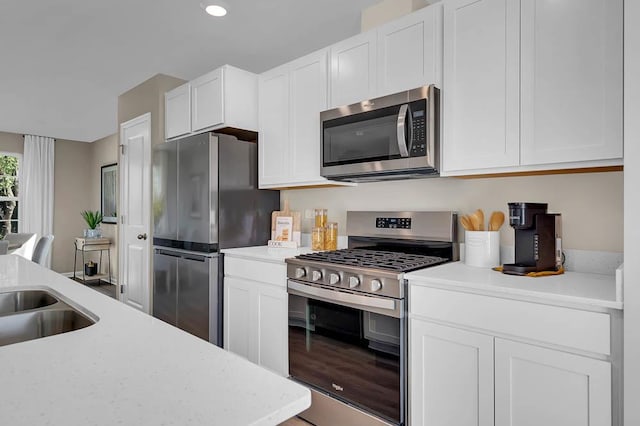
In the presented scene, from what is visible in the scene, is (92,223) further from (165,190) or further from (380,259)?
(380,259)

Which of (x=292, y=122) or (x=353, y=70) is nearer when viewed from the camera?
(x=353, y=70)

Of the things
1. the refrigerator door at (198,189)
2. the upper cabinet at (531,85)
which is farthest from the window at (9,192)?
the upper cabinet at (531,85)

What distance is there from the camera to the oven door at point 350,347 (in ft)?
5.79

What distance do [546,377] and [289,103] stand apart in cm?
214

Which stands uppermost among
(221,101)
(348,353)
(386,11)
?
(386,11)

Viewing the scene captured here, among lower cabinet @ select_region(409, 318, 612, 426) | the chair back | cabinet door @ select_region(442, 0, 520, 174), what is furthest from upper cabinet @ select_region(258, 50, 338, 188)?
the chair back

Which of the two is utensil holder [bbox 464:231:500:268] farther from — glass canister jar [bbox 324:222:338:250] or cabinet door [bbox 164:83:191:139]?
cabinet door [bbox 164:83:191:139]

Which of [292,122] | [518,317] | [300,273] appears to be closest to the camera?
[518,317]

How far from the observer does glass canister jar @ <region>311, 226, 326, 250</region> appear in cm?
274

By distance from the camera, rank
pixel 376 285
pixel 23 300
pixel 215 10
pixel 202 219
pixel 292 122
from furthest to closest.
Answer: pixel 202 219 < pixel 292 122 < pixel 215 10 < pixel 376 285 < pixel 23 300

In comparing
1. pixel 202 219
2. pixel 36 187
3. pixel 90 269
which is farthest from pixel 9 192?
pixel 202 219

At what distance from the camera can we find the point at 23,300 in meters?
1.54

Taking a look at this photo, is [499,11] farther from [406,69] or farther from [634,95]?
[634,95]

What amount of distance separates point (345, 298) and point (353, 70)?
1329 mm
